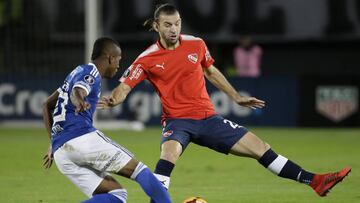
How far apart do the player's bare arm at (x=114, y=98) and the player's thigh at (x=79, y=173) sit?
0.75m

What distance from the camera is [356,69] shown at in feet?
82.3

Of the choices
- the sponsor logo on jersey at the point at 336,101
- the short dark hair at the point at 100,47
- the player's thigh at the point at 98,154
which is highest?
the short dark hair at the point at 100,47

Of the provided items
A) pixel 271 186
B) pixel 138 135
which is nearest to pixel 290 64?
pixel 138 135

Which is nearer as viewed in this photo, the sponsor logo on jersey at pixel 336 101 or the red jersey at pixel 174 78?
the red jersey at pixel 174 78

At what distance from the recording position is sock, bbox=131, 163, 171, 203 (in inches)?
301

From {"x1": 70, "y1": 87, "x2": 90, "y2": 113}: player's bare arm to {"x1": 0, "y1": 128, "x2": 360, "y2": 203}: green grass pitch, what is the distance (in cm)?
267

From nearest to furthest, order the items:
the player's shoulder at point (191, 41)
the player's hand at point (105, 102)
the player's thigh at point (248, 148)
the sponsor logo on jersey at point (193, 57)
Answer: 1. the player's hand at point (105, 102)
2. the player's thigh at point (248, 148)
3. the sponsor logo on jersey at point (193, 57)
4. the player's shoulder at point (191, 41)

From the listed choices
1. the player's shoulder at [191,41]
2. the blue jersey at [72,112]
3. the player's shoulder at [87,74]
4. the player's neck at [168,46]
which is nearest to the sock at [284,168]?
the player's shoulder at [191,41]

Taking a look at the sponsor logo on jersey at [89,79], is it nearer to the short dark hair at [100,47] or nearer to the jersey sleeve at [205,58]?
the short dark hair at [100,47]

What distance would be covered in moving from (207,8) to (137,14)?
1.85m

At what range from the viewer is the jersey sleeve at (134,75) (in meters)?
9.15

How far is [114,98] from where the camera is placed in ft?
28.8

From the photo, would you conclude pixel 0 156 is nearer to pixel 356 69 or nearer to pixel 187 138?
pixel 187 138

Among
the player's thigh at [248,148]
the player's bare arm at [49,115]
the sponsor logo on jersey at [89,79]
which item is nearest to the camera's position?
the sponsor logo on jersey at [89,79]
